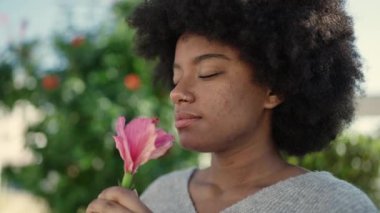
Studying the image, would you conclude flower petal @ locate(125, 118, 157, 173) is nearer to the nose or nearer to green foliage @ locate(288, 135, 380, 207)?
the nose

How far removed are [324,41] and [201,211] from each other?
74 cm

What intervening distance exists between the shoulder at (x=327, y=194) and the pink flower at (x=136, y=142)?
0.67 meters

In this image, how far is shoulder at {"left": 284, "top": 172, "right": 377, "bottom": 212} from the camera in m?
2.38

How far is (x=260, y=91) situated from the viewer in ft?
8.05

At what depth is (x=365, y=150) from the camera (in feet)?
16.9

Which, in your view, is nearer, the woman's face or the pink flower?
the pink flower

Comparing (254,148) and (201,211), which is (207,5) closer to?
(254,148)

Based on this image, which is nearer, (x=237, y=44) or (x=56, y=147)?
(x=237, y=44)

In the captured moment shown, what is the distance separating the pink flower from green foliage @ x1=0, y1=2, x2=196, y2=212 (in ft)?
9.82

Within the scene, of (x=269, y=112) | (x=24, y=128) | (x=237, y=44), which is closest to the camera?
(x=237, y=44)

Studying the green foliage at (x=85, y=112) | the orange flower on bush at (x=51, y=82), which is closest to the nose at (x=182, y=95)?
the green foliage at (x=85, y=112)

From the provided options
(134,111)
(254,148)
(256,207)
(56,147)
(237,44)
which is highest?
(237,44)

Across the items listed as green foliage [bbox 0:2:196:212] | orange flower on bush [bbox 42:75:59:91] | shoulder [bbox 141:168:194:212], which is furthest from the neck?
orange flower on bush [bbox 42:75:59:91]

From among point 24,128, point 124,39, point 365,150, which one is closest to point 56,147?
point 24,128
